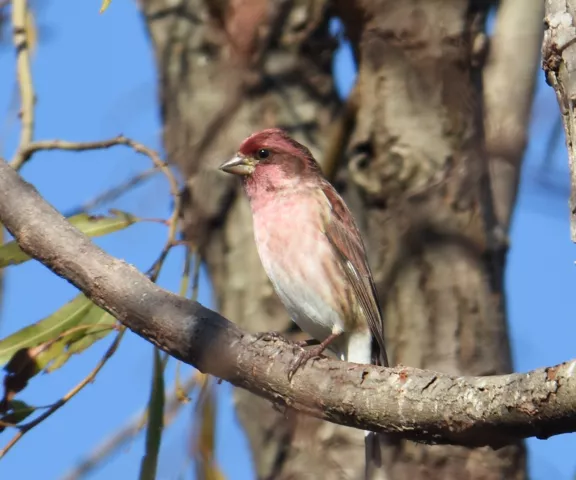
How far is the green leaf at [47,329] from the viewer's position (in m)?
4.68

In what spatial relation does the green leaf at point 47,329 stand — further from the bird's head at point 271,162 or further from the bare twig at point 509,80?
the bare twig at point 509,80

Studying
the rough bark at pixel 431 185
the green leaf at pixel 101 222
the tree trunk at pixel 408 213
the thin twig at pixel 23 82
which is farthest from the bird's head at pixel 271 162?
the thin twig at pixel 23 82

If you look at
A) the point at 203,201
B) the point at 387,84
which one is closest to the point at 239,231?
the point at 203,201

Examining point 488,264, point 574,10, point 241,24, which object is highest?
point 241,24

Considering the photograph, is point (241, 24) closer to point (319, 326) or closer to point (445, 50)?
point (445, 50)

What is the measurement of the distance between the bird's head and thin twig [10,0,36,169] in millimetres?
1277

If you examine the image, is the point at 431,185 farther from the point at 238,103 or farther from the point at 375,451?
the point at 375,451

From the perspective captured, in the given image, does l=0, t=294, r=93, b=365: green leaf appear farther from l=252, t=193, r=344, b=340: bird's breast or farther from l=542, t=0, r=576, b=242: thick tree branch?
l=542, t=0, r=576, b=242: thick tree branch

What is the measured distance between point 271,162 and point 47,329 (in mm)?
1821

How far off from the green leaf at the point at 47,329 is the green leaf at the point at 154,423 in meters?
0.41

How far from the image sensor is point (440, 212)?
590 cm

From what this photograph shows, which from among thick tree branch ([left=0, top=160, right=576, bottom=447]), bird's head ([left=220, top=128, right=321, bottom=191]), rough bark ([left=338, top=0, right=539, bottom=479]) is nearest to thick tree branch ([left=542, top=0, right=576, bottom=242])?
thick tree branch ([left=0, top=160, right=576, bottom=447])

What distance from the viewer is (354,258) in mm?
5738

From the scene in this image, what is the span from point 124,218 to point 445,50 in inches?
82.3
